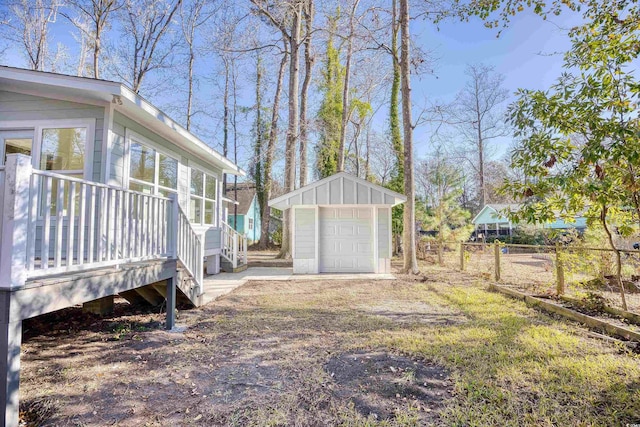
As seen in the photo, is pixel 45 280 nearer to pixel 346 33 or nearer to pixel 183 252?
pixel 183 252

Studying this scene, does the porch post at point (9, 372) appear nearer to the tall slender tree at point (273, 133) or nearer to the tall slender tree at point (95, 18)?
the tall slender tree at point (273, 133)

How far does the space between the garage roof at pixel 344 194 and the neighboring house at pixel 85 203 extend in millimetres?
3161

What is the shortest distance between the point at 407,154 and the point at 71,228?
29.5ft

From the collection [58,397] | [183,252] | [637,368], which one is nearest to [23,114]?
[183,252]

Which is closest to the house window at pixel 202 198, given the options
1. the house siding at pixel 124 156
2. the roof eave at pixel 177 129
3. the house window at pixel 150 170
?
the house siding at pixel 124 156

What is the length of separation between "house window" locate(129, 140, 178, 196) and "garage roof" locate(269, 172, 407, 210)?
9.86 feet

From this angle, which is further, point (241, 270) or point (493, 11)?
point (241, 270)

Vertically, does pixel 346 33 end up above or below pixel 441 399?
above

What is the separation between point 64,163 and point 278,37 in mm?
12735

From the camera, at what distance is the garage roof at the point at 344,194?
9.12m

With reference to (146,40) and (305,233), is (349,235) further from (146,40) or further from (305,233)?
(146,40)

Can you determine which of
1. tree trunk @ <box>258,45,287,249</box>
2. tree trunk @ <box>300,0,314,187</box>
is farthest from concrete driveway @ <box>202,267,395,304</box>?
tree trunk @ <box>258,45,287,249</box>

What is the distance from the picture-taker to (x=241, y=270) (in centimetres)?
1055

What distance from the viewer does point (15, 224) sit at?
7.24ft
